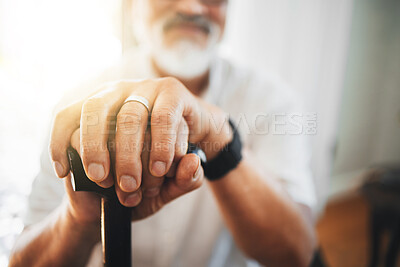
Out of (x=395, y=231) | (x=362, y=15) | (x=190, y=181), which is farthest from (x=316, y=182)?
(x=190, y=181)

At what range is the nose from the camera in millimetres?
551

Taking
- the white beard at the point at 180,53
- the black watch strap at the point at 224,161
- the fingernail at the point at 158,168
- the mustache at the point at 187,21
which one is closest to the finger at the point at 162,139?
the fingernail at the point at 158,168

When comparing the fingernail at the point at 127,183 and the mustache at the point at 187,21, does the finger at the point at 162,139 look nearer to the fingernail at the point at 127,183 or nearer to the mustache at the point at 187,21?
the fingernail at the point at 127,183

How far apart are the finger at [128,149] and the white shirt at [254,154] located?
0.14 meters

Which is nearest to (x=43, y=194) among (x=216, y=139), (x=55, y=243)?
(x=55, y=243)

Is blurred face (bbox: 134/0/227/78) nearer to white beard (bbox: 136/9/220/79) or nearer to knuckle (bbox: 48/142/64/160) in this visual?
white beard (bbox: 136/9/220/79)

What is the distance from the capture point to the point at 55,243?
23 centimetres

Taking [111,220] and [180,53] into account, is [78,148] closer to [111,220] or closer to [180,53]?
[111,220]

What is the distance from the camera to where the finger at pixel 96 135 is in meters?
0.19

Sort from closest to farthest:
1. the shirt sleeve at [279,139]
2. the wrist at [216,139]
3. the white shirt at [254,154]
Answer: the wrist at [216,139] → the white shirt at [254,154] → the shirt sleeve at [279,139]

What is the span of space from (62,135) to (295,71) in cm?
176

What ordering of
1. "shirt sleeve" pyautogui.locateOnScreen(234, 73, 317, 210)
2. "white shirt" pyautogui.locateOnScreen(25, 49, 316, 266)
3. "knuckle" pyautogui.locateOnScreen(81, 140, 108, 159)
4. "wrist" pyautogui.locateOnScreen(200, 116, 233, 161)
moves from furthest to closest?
"shirt sleeve" pyautogui.locateOnScreen(234, 73, 317, 210), "white shirt" pyautogui.locateOnScreen(25, 49, 316, 266), "wrist" pyautogui.locateOnScreen(200, 116, 233, 161), "knuckle" pyautogui.locateOnScreen(81, 140, 108, 159)

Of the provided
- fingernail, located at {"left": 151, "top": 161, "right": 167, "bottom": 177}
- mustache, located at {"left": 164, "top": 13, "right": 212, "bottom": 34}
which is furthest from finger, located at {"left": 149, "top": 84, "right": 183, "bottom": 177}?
mustache, located at {"left": 164, "top": 13, "right": 212, "bottom": 34}

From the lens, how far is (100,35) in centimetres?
24
